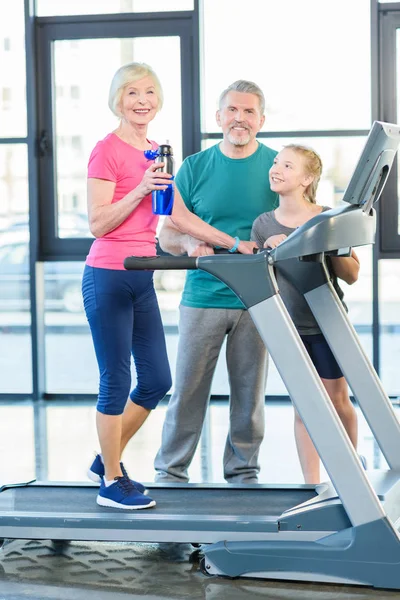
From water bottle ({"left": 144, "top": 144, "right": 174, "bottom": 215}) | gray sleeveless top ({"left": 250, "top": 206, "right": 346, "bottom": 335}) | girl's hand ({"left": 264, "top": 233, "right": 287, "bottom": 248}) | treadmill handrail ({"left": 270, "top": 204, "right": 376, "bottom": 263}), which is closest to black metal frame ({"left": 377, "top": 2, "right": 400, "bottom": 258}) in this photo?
gray sleeveless top ({"left": 250, "top": 206, "right": 346, "bottom": 335})

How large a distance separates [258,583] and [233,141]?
1489 mm

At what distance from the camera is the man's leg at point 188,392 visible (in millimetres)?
3438

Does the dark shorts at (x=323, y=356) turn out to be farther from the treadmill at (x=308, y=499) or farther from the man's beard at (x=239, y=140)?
the man's beard at (x=239, y=140)

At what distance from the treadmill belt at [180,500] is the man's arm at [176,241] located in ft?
2.68

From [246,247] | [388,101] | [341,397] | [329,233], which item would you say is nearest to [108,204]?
[246,247]

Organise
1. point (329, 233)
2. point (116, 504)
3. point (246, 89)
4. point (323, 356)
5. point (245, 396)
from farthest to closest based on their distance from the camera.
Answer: point (245, 396)
point (246, 89)
point (323, 356)
point (116, 504)
point (329, 233)

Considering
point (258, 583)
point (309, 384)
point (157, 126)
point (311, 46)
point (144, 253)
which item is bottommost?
point (258, 583)

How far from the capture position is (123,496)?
9.88ft

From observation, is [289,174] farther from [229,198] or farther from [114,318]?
[114,318]

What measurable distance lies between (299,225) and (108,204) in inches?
26.1

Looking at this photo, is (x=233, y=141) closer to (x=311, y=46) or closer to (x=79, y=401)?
(x=311, y=46)

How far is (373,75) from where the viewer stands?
5.35 meters

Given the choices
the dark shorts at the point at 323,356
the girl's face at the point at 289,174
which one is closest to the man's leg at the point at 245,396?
the dark shorts at the point at 323,356

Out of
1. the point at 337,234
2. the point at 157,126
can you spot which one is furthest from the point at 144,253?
the point at 157,126
